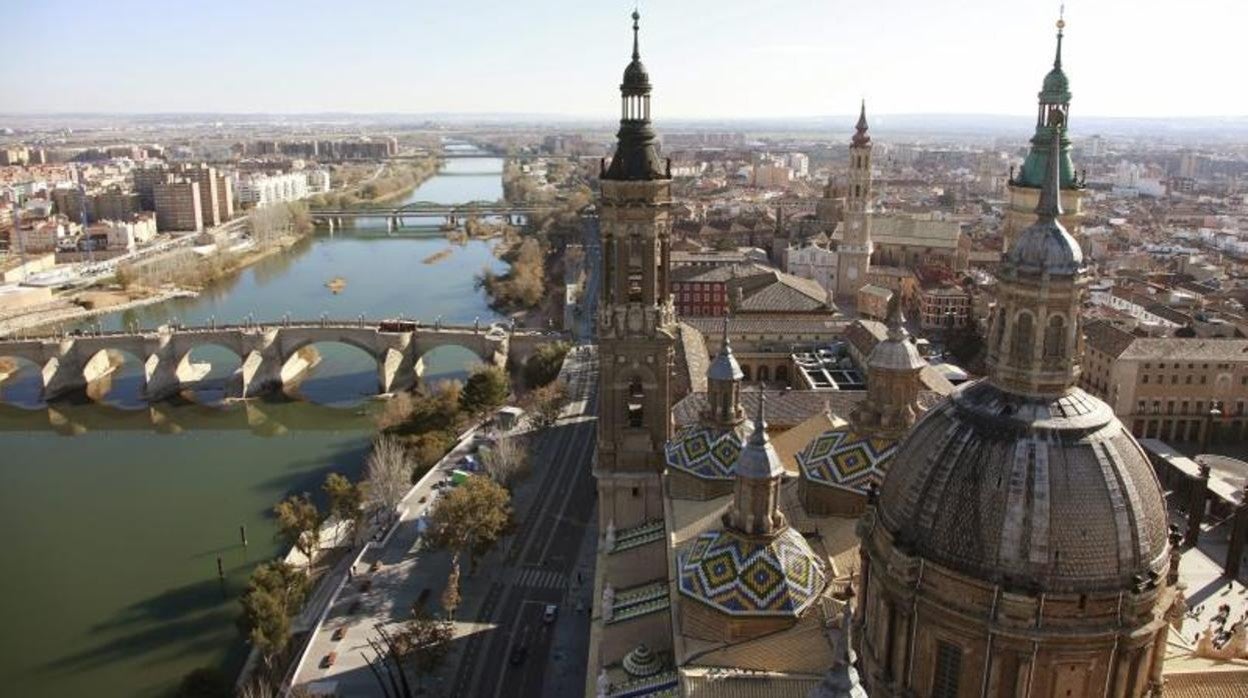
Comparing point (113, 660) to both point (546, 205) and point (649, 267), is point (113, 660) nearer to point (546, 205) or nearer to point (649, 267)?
point (649, 267)

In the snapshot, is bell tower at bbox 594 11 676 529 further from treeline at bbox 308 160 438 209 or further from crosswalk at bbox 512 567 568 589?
treeline at bbox 308 160 438 209

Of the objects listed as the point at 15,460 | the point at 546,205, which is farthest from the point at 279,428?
the point at 546,205

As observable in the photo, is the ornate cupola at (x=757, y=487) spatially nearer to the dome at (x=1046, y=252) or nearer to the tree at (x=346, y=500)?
the dome at (x=1046, y=252)

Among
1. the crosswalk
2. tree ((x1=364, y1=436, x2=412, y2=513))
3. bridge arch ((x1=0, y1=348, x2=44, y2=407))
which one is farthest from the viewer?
bridge arch ((x1=0, y1=348, x2=44, y2=407))

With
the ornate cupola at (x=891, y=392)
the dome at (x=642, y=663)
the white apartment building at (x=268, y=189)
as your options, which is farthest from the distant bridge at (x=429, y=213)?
the dome at (x=642, y=663)

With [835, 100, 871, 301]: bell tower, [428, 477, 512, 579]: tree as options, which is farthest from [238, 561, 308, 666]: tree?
[835, 100, 871, 301]: bell tower

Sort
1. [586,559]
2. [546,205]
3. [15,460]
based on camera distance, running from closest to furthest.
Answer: [586,559]
[15,460]
[546,205]
